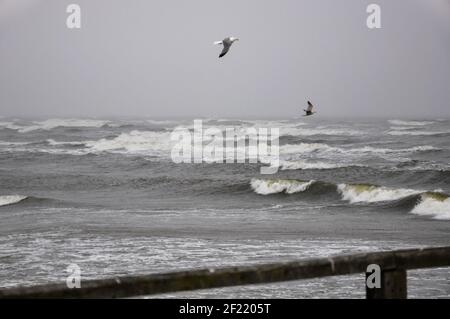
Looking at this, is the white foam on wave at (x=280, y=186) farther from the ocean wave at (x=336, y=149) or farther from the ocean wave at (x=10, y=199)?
the ocean wave at (x=336, y=149)

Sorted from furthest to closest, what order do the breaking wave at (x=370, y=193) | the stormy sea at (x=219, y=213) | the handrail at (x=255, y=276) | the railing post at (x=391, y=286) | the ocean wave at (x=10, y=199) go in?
the ocean wave at (x=10, y=199), the breaking wave at (x=370, y=193), the stormy sea at (x=219, y=213), the railing post at (x=391, y=286), the handrail at (x=255, y=276)

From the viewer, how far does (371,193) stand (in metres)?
21.4

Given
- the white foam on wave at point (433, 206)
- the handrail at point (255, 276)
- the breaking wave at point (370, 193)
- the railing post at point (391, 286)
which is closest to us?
the handrail at point (255, 276)

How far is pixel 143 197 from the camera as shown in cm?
2266

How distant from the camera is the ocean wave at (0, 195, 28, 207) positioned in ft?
67.7

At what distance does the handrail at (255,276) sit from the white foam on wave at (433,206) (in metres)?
14.9

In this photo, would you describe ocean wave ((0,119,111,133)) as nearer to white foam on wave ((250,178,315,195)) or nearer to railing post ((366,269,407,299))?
white foam on wave ((250,178,315,195))

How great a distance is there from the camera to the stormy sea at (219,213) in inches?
391

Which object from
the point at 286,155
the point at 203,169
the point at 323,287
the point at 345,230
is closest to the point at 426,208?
the point at 345,230

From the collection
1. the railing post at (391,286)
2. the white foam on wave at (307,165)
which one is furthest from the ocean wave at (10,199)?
the railing post at (391,286)

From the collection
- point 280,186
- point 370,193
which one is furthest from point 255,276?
point 280,186

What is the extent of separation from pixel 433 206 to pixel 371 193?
3145 millimetres

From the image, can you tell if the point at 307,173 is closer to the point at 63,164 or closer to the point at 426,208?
the point at 426,208
